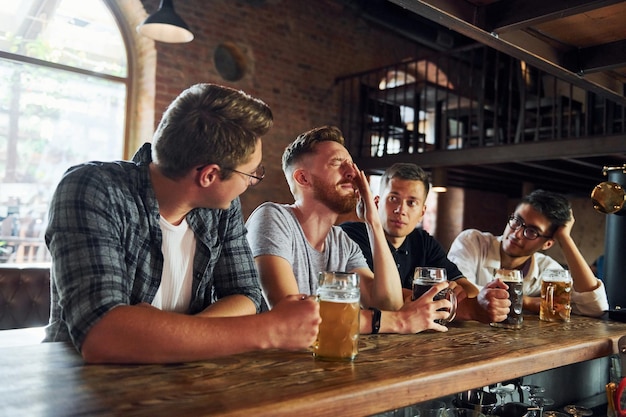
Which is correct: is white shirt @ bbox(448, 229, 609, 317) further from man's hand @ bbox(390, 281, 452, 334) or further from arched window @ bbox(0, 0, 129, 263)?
arched window @ bbox(0, 0, 129, 263)

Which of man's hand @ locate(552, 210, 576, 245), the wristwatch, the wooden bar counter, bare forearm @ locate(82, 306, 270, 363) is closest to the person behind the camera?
the wooden bar counter

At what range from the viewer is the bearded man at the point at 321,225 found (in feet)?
5.45

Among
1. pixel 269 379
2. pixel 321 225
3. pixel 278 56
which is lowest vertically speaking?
pixel 269 379

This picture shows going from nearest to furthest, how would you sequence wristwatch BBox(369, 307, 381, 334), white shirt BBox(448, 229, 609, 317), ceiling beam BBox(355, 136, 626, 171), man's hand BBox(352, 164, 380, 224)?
wristwatch BBox(369, 307, 381, 334) < man's hand BBox(352, 164, 380, 224) < white shirt BBox(448, 229, 609, 317) < ceiling beam BBox(355, 136, 626, 171)

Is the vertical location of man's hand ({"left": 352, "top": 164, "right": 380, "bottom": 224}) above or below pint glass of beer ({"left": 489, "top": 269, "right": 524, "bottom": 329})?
above

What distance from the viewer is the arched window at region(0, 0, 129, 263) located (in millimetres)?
5359

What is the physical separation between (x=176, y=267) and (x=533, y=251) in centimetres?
181

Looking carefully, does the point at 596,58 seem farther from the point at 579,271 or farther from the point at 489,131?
the point at 489,131

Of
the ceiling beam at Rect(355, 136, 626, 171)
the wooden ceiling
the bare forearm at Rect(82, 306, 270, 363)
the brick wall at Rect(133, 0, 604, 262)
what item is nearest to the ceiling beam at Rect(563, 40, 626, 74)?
the wooden ceiling

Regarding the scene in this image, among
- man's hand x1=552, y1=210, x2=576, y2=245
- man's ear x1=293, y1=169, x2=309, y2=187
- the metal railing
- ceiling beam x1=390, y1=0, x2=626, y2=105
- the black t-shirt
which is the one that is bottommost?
the black t-shirt

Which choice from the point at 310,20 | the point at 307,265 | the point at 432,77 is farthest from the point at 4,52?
the point at 432,77

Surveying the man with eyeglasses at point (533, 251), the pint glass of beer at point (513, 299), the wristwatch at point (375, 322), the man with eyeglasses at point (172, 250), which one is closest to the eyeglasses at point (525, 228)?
the man with eyeglasses at point (533, 251)

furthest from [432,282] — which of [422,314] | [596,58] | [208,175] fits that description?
[596,58]

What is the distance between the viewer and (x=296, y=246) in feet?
5.64
